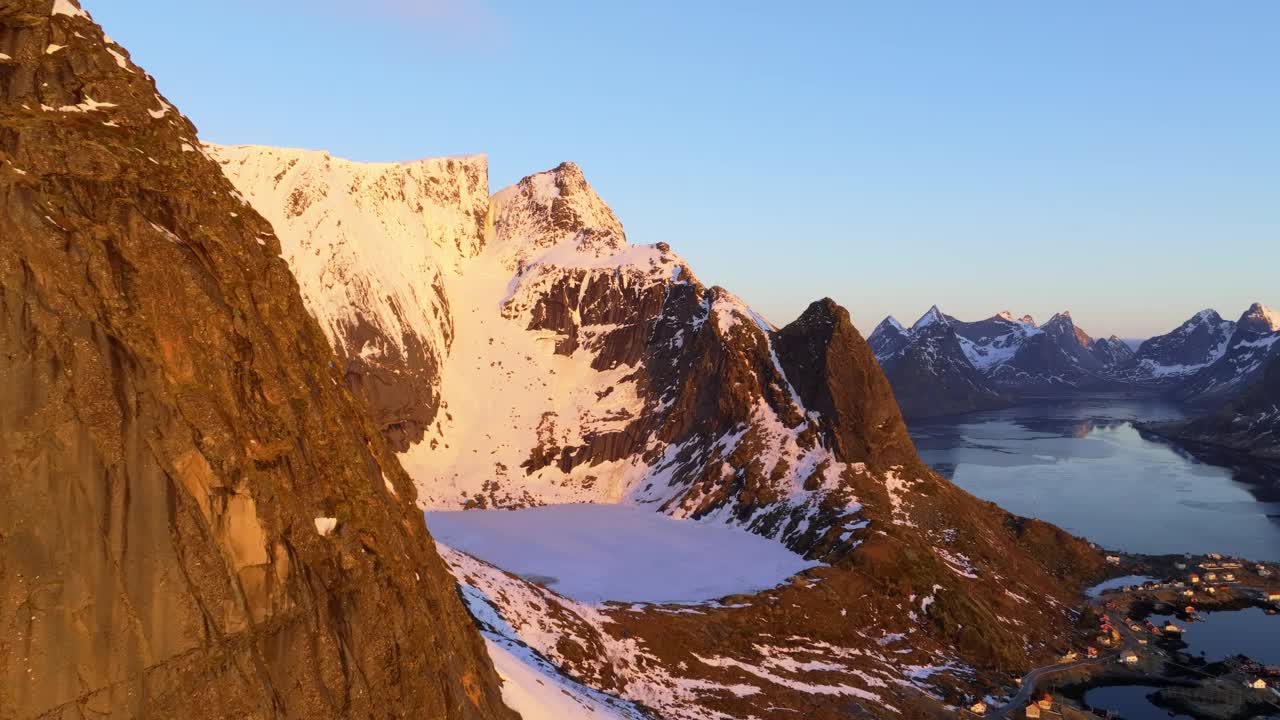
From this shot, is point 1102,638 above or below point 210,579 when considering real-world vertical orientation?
below

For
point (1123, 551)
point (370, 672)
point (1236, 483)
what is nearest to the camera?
point (370, 672)

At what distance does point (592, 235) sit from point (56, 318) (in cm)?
14580

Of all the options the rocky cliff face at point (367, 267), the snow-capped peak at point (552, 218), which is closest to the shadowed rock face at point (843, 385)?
the snow-capped peak at point (552, 218)

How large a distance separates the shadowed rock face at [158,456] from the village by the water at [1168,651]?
207ft

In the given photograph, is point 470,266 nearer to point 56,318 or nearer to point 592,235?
point 592,235

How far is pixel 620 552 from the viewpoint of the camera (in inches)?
3814

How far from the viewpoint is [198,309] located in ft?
70.6

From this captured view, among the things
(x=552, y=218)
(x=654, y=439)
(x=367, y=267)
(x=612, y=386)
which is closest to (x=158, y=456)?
(x=367, y=267)

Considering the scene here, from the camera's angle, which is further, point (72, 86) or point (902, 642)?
point (902, 642)

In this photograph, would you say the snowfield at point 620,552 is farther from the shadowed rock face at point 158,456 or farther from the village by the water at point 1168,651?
the shadowed rock face at point 158,456

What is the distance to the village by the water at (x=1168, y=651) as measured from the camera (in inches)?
2869

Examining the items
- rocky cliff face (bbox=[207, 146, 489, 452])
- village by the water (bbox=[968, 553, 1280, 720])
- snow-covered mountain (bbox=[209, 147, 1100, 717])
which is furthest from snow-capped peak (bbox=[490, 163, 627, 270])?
village by the water (bbox=[968, 553, 1280, 720])

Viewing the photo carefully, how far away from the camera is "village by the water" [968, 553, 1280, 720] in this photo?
239 ft

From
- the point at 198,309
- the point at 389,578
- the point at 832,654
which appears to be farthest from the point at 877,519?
the point at 198,309
